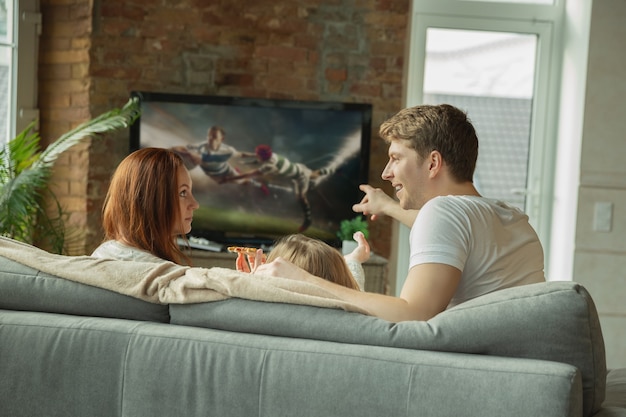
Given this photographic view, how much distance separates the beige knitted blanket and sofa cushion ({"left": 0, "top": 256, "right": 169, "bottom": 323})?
0.05ft

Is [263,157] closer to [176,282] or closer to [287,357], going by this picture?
[176,282]

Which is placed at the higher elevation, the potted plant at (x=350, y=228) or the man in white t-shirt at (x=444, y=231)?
the man in white t-shirt at (x=444, y=231)

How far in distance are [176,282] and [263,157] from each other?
3.38 m

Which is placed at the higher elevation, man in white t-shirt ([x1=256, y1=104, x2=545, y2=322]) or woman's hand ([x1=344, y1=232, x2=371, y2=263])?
man in white t-shirt ([x1=256, y1=104, x2=545, y2=322])

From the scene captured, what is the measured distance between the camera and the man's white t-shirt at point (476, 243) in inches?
75.7

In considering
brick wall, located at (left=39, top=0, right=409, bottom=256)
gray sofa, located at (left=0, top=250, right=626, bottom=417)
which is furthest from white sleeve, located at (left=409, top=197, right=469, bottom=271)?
brick wall, located at (left=39, top=0, right=409, bottom=256)

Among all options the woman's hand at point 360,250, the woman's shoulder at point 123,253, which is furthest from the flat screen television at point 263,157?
the woman's shoulder at point 123,253

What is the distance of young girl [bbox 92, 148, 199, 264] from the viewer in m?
2.38

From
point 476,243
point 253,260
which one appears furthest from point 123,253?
point 476,243

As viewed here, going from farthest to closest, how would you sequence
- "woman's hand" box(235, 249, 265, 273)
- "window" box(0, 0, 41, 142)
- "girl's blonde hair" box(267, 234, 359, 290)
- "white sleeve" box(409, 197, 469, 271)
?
"window" box(0, 0, 41, 142)
"woman's hand" box(235, 249, 265, 273)
"girl's blonde hair" box(267, 234, 359, 290)
"white sleeve" box(409, 197, 469, 271)

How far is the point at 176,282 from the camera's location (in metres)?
1.75

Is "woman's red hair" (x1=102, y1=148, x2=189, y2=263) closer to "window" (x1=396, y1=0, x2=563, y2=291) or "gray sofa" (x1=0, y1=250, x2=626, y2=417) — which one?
"gray sofa" (x1=0, y1=250, x2=626, y2=417)

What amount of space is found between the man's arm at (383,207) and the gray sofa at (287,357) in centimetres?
103

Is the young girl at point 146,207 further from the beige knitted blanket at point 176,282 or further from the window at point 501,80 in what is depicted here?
the window at point 501,80
